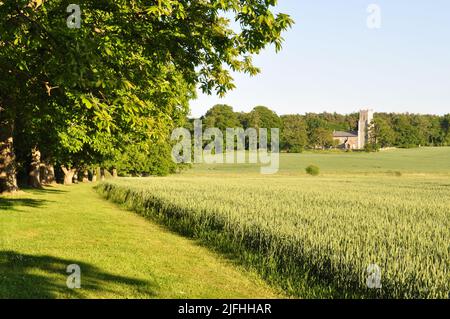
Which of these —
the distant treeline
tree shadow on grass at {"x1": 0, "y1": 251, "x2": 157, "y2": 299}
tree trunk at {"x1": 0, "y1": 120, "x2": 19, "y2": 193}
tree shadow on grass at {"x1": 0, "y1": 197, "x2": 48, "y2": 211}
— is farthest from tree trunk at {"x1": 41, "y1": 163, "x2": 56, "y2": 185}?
the distant treeline

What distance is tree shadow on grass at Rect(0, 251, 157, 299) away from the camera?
879cm

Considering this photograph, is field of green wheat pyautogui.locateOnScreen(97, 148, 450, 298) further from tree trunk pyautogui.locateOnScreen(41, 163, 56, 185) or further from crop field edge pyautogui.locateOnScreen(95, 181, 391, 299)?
tree trunk pyautogui.locateOnScreen(41, 163, 56, 185)

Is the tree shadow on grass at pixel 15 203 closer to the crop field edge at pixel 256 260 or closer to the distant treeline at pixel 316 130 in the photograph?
the crop field edge at pixel 256 260

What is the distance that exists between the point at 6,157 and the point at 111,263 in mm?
19857

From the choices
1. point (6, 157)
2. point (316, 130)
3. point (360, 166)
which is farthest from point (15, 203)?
point (316, 130)

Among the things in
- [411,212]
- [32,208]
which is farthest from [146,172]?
[411,212]

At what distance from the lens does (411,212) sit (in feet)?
65.0

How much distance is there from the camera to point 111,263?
11.7 metres

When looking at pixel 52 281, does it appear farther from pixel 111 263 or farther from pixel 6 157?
pixel 6 157

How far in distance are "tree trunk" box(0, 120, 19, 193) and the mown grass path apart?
9789 mm

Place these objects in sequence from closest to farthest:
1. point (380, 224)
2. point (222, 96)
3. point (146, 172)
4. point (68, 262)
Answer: point (68, 262), point (380, 224), point (222, 96), point (146, 172)

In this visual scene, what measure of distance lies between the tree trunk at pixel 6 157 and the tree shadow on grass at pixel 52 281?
1805 cm
